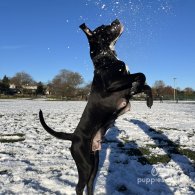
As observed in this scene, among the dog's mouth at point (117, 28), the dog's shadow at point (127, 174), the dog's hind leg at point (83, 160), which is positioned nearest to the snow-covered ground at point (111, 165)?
the dog's shadow at point (127, 174)

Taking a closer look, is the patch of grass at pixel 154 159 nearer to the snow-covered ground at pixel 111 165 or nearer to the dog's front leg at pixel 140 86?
the snow-covered ground at pixel 111 165

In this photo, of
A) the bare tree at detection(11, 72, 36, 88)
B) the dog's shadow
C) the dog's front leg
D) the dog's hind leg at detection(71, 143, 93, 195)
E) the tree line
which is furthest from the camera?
the bare tree at detection(11, 72, 36, 88)

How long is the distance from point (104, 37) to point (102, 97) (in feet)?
2.64

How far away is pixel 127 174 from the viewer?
6266mm

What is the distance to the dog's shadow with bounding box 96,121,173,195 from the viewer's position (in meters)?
5.47

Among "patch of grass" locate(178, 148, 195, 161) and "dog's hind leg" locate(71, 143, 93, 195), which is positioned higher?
"dog's hind leg" locate(71, 143, 93, 195)

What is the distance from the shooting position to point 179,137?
10.8 meters

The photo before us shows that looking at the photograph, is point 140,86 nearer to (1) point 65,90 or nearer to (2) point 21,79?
(1) point 65,90

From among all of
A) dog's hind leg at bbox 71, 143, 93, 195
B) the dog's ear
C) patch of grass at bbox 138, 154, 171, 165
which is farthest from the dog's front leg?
patch of grass at bbox 138, 154, 171, 165

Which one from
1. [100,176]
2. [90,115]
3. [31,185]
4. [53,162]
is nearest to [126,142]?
[53,162]

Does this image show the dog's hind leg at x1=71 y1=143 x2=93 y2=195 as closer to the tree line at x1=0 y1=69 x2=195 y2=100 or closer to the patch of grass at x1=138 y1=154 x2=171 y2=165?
the patch of grass at x1=138 y1=154 x2=171 y2=165

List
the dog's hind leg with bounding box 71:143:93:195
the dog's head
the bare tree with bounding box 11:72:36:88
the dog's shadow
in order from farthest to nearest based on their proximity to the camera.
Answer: the bare tree with bounding box 11:72:36:88
the dog's shadow
the dog's head
the dog's hind leg with bounding box 71:143:93:195

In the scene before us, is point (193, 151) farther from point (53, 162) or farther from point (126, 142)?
point (53, 162)

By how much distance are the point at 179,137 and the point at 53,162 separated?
505cm
